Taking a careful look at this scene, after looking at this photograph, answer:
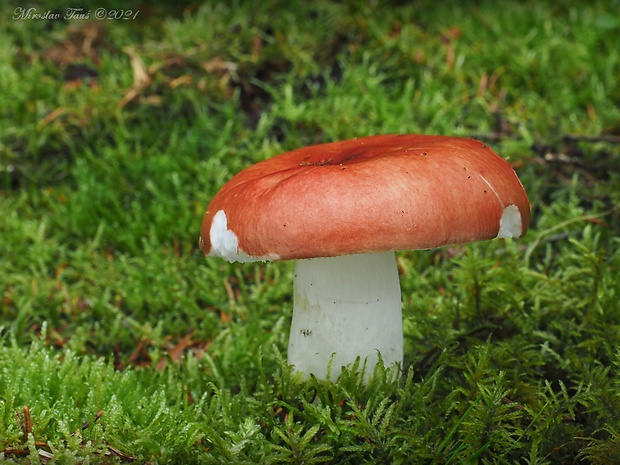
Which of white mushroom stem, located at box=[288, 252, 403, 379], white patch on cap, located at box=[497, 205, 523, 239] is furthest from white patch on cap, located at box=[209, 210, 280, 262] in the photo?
white patch on cap, located at box=[497, 205, 523, 239]

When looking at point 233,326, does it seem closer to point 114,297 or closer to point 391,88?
point 114,297

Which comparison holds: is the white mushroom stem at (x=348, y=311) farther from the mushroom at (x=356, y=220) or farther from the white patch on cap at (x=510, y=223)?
the white patch on cap at (x=510, y=223)

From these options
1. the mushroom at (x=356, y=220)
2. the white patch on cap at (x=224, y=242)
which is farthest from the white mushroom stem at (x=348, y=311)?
the white patch on cap at (x=224, y=242)

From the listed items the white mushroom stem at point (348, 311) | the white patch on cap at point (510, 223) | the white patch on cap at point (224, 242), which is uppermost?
the white patch on cap at point (510, 223)

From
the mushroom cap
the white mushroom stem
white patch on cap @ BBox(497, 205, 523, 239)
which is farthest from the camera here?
the white mushroom stem

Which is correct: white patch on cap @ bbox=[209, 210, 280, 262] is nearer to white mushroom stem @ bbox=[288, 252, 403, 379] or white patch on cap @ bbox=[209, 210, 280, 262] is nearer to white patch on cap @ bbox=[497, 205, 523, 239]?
white mushroom stem @ bbox=[288, 252, 403, 379]

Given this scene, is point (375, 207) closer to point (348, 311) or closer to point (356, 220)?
point (356, 220)

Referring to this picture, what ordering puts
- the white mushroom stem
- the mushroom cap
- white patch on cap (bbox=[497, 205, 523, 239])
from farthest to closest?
the white mushroom stem < white patch on cap (bbox=[497, 205, 523, 239]) < the mushroom cap

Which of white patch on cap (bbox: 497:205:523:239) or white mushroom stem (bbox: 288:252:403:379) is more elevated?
white patch on cap (bbox: 497:205:523:239)
